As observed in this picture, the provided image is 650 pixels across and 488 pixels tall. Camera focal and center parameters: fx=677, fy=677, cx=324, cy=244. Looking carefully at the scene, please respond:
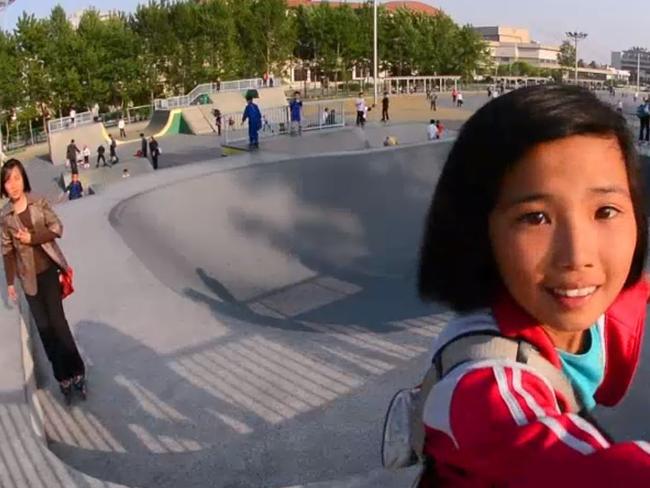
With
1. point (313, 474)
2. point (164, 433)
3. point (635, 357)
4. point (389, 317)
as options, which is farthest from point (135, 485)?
point (389, 317)

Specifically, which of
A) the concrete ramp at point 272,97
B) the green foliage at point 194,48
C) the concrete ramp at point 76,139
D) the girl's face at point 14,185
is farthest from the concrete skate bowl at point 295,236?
the green foliage at point 194,48

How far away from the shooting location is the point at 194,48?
4919 centimetres

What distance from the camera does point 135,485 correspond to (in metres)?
4.01

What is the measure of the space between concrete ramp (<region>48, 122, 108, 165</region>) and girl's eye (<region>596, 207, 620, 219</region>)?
28.3 meters

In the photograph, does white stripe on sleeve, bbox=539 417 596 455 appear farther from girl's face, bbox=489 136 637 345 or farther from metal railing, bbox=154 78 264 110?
metal railing, bbox=154 78 264 110

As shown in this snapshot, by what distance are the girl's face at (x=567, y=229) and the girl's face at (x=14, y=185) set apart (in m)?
4.24

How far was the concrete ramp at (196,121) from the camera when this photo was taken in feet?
101

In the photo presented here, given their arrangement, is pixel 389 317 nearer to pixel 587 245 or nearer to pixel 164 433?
pixel 164 433

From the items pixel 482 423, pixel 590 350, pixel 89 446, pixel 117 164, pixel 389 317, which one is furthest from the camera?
pixel 117 164

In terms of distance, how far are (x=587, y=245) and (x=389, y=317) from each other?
7009 mm

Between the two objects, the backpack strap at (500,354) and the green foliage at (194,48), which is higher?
the green foliage at (194,48)

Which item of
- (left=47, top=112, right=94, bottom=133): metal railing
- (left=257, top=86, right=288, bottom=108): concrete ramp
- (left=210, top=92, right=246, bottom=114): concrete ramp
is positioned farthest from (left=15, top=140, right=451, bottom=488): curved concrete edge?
(left=257, top=86, right=288, bottom=108): concrete ramp

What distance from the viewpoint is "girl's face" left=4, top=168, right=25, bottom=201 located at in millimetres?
4508

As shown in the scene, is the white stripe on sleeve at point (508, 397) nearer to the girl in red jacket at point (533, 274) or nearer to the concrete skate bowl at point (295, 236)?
the girl in red jacket at point (533, 274)
